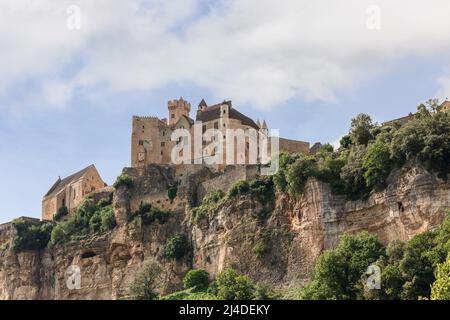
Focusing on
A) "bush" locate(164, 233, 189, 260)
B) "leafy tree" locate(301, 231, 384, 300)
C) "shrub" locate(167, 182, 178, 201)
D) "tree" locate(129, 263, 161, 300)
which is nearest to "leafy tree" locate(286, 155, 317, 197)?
"leafy tree" locate(301, 231, 384, 300)

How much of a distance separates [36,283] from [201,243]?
51.2 feet

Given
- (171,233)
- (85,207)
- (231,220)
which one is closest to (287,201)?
(231,220)

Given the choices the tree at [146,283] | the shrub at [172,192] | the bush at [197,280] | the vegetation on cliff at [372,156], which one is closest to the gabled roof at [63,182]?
the shrub at [172,192]

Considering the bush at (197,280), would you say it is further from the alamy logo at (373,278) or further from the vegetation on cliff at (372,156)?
the alamy logo at (373,278)

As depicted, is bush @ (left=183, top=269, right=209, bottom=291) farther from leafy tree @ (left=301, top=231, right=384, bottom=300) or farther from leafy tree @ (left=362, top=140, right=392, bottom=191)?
leafy tree @ (left=362, top=140, right=392, bottom=191)

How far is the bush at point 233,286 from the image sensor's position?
57.3 m

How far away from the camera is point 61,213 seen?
3265 inches

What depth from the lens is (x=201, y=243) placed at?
6838cm

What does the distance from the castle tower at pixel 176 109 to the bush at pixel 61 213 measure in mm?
10617

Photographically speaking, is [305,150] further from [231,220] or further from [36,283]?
[36,283]

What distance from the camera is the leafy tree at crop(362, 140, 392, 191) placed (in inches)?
2311

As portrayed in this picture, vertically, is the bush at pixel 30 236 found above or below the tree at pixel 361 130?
below

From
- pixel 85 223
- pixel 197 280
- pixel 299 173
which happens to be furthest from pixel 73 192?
pixel 299 173

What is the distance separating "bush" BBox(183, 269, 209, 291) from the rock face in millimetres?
949
